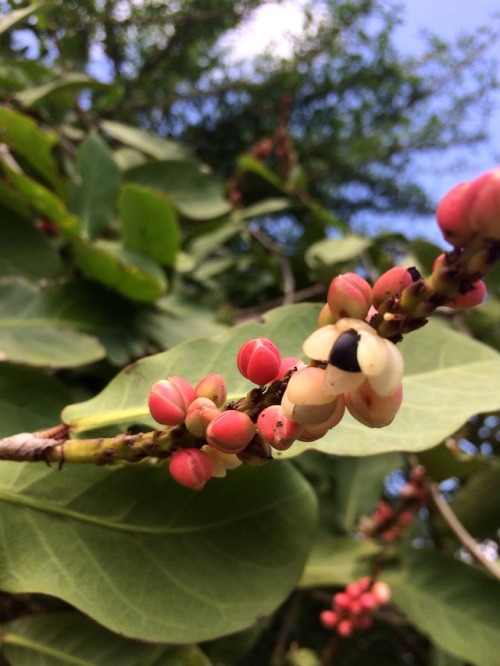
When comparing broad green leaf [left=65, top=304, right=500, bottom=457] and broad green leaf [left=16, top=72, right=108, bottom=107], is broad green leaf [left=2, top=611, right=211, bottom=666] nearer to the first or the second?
broad green leaf [left=65, top=304, right=500, bottom=457]

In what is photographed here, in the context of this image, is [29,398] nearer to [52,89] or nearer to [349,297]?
[349,297]

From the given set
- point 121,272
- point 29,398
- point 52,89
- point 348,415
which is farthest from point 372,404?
point 52,89

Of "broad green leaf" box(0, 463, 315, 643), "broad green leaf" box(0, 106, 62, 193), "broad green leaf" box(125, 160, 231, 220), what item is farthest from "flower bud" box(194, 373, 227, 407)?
"broad green leaf" box(125, 160, 231, 220)

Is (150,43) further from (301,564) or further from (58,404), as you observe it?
(301,564)

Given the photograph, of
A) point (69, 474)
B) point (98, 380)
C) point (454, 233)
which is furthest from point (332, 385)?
point (98, 380)

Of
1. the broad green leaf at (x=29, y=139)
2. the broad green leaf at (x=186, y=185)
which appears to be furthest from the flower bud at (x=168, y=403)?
the broad green leaf at (x=186, y=185)
